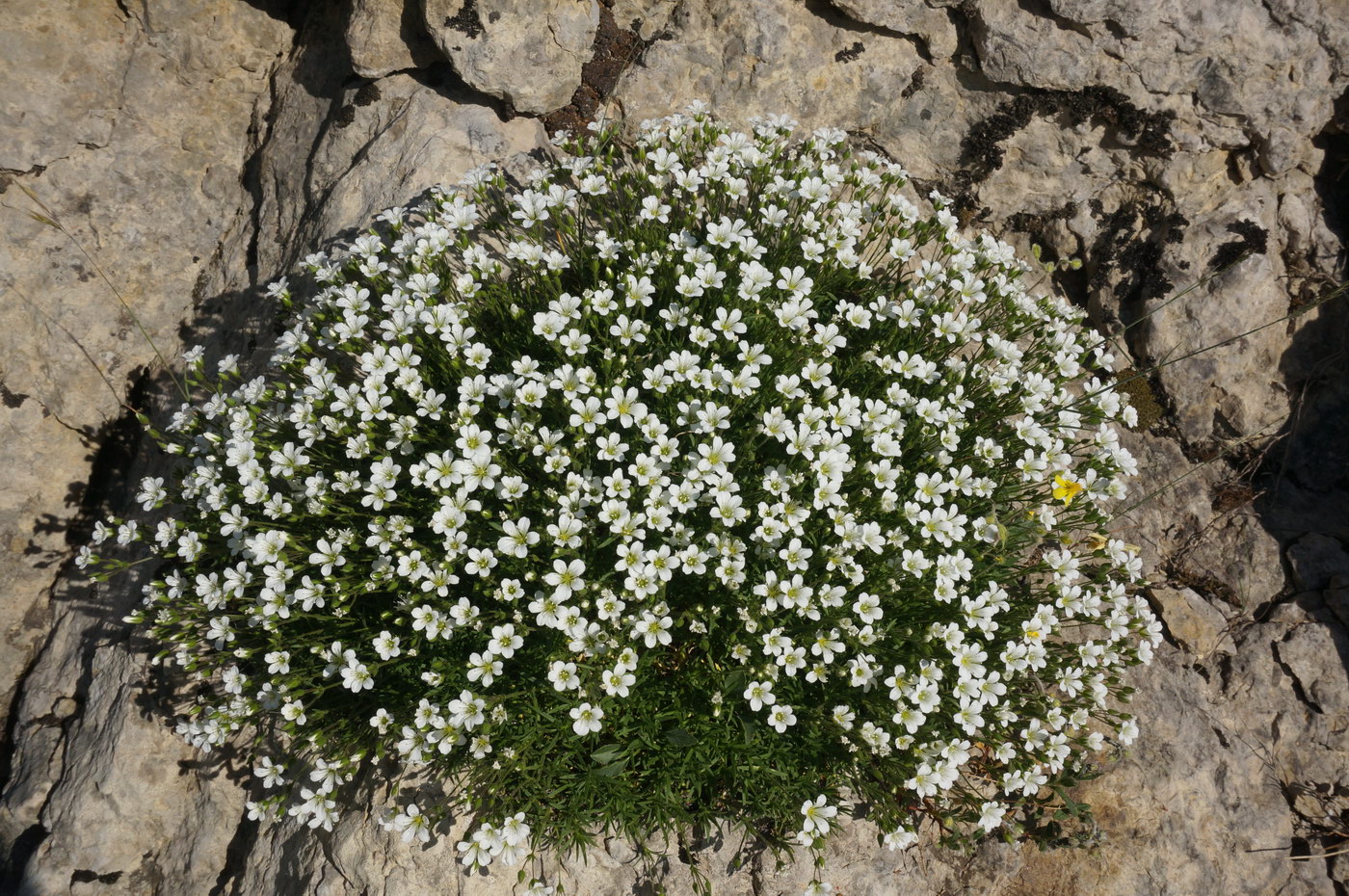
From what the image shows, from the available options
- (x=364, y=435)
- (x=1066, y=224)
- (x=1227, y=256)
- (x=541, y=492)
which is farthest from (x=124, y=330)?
(x=1227, y=256)

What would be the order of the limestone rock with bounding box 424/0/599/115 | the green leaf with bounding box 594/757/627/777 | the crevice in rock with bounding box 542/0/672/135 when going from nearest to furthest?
1. the green leaf with bounding box 594/757/627/777
2. the limestone rock with bounding box 424/0/599/115
3. the crevice in rock with bounding box 542/0/672/135

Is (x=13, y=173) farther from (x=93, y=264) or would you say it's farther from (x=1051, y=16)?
(x=1051, y=16)

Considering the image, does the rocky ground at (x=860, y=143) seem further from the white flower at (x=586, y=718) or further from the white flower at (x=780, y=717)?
the white flower at (x=586, y=718)

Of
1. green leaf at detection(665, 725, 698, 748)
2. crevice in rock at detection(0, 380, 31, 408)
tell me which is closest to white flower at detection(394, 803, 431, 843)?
green leaf at detection(665, 725, 698, 748)

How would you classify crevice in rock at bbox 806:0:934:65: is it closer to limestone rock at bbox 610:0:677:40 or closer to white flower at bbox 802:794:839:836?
limestone rock at bbox 610:0:677:40

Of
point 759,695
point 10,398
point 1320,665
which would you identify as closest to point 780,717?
point 759,695

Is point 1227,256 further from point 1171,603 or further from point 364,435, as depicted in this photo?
point 364,435

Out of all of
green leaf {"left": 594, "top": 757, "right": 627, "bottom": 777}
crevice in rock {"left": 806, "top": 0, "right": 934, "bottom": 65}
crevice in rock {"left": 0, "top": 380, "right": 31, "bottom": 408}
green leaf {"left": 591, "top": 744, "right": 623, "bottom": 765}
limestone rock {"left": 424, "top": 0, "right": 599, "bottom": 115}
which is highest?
crevice in rock {"left": 806, "top": 0, "right": 934, "bottom": 65}

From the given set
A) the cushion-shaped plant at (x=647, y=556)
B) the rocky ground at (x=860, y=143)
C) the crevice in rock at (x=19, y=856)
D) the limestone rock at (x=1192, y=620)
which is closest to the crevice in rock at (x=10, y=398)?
the rocky ground at (x=860, y=143)
